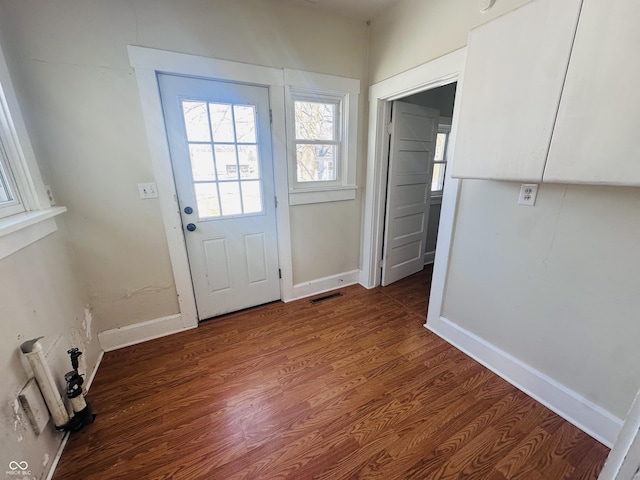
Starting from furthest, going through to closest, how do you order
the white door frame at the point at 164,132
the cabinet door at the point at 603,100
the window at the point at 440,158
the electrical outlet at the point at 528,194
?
the window at the point at 440,158, the white door frame at the point at 164,132, the electrical outlet at the point at 528,194, the cabinet door at the point at 603,100

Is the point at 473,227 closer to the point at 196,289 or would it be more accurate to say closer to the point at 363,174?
the point at 363,174

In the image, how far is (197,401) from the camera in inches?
59.9

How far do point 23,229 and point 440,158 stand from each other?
3.70 m

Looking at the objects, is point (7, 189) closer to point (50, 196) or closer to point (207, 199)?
point (50, 196)

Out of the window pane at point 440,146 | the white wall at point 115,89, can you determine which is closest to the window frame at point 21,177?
the white wall at point 115,89

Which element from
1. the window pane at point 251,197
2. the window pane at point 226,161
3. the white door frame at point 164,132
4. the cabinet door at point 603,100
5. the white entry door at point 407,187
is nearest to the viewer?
the cabinet door at point 603,100

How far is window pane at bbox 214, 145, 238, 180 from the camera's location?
79.3 inches

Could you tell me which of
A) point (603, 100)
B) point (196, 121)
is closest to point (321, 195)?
point (196, 121)

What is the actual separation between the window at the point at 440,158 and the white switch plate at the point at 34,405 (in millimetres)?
3574

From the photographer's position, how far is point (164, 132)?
1768mm

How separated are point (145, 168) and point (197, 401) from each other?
1572 millimetres

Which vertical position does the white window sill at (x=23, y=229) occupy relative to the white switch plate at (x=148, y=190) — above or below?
below

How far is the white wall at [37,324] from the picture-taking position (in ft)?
3.25

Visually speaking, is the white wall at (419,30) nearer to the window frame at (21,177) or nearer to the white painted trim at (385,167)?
the white painted trim at (385,167)
